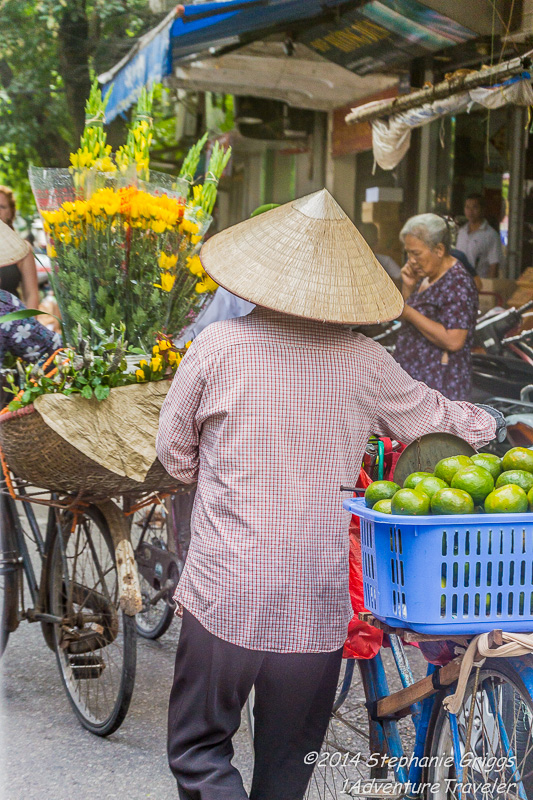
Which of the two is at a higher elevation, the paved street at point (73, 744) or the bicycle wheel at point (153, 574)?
the bicycle wheel at point (153, 574)

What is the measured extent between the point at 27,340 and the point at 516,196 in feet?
14.2

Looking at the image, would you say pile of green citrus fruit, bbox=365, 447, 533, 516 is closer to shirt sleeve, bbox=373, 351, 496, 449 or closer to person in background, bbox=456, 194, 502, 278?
shirt sleeve, bbox=373, 351, 496, 449

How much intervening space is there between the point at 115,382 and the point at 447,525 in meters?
1.52

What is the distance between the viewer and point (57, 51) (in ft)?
30.6

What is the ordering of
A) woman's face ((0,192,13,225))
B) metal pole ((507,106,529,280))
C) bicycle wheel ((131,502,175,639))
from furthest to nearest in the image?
metal pole ((507,106,529,280))
woman's face ((0,192,13,225))
bicycle wheel ((131,502,175,639))

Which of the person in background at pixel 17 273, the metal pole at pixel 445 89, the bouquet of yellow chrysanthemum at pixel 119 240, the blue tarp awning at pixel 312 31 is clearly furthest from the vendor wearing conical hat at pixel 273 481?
the blue tarp awning at pixel 312 31

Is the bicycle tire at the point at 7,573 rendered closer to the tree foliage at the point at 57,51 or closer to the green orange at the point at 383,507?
the green orange at the point at 383,507

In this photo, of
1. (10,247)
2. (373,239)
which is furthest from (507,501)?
(373,239)

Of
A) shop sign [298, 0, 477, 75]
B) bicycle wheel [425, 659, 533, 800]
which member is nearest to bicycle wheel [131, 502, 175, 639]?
bicycle wheel [425, 659, 533, 800]

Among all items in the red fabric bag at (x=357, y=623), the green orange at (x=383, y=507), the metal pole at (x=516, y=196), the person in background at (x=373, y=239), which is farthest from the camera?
the person in background at (x=373, y=239)

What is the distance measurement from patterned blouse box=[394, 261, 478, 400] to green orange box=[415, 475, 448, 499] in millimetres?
3171

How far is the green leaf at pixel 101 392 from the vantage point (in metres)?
2.96

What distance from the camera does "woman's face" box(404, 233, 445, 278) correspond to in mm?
5176

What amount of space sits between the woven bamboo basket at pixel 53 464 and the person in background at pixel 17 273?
207 cm
